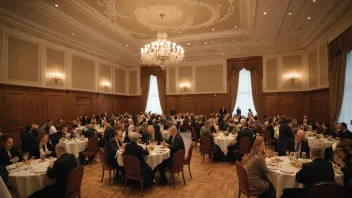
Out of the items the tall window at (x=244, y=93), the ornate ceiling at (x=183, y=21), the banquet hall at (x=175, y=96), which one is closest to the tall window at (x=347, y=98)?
the banquet hall at (x=175, y=96)

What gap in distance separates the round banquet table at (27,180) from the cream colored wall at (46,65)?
6.83 meters

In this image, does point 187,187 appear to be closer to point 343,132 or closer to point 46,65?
point 343,132

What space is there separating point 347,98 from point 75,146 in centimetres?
1071

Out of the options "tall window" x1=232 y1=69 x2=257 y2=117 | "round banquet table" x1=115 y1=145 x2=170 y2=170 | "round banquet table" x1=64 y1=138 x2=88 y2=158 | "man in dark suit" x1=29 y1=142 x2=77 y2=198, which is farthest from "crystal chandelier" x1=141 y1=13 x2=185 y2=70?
"tall window" x1=232 y1=69 x2=257 y2=117

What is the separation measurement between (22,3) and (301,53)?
579 inches

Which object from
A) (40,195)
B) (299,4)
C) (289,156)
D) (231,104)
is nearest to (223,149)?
(289,156)

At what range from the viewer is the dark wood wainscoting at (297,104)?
10.9 meters

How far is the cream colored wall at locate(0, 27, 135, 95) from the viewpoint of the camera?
8.39 m

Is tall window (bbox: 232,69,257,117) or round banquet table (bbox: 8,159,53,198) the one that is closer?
round banquet table (bbox: 8,159,53,198)

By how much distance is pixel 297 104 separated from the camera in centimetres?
1295

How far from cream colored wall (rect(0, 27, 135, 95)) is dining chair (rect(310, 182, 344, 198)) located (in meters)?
10.8

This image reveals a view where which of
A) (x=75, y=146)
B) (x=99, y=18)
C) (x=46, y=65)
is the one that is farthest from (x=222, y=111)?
(x=46, y=65)

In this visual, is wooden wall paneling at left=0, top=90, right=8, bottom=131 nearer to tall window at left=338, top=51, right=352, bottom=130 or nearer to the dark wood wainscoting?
tall window at left=338, top=51, right=352, bottom=130

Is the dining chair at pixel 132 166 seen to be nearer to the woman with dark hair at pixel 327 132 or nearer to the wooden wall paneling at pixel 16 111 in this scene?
the woman with dark hair at pixel 327 132
